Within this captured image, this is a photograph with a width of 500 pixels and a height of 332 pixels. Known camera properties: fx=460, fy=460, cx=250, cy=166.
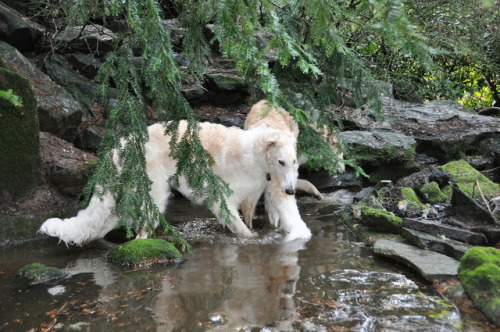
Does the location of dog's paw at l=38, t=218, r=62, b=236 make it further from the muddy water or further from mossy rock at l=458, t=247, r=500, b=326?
mossy rock at l=458, t=247, r=500, b=326

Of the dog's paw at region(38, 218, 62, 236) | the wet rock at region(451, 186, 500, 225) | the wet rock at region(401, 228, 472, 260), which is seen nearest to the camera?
the wet rock at region(401, 228, 472, 260)

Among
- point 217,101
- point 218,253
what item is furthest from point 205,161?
point 217,101

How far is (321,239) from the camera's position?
21.1 feet

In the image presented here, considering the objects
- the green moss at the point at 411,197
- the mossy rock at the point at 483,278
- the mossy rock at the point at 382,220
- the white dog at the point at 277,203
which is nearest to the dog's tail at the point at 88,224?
the white dog at the point at 277,203

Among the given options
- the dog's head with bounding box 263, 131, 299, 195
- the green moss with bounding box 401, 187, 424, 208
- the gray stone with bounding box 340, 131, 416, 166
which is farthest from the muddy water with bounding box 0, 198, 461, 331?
the gray stone with bounding box 340, 131, 416, 166

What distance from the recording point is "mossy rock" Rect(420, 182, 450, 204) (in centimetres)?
651

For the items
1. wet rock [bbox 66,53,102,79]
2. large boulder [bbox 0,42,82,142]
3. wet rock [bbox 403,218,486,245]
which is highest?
wet rock [bbox 66,53,102,79]

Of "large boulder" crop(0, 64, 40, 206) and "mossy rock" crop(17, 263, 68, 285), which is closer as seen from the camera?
"mossy rock" crop(17, 263, 68, 285)

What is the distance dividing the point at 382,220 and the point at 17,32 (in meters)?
9.12

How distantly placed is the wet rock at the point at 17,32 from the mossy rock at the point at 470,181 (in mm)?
9379

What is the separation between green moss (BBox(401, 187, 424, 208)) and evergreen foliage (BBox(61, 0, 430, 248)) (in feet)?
3.70

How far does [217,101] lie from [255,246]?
690 cm

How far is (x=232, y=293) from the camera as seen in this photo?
4.39m

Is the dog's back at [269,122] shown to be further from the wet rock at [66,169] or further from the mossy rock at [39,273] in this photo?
the mossy rock at [39,273]
